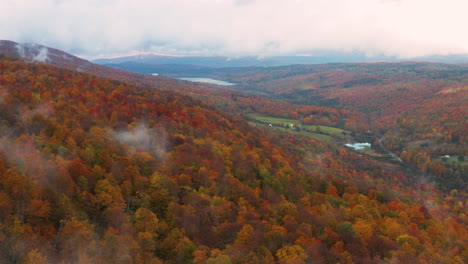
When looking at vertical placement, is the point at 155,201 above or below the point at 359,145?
above

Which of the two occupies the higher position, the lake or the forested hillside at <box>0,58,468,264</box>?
the forested hillside at <box>0,58,468,264</box>

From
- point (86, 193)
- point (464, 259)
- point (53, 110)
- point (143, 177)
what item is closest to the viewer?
point (86, 193)

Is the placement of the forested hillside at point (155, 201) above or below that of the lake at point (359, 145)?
above

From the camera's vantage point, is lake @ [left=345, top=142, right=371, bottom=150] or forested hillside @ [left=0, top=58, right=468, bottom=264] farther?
lake @ [left=345, top=142, right=371, bottom=150]

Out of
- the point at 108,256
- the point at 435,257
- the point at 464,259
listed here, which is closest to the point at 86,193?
the point at 108,256

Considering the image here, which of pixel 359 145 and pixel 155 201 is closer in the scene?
pixel 155 201

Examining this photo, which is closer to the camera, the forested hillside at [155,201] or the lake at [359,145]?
the forested hillside at [155,201]

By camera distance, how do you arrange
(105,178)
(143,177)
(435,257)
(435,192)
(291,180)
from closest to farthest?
1. (105,178)
2. (143,177)
3. (435,257)
4. (291,180)
5. (435,192)

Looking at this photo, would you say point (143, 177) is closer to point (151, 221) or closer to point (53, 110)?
point (151, 221)
